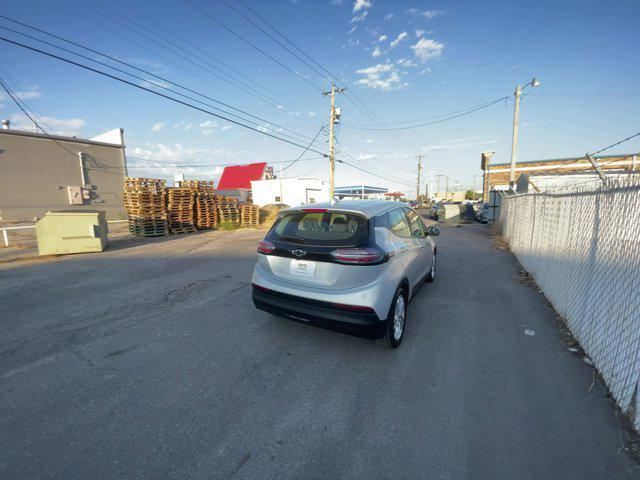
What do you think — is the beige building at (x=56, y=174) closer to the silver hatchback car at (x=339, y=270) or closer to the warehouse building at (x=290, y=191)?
the warehouse building at (x=290, y=191)

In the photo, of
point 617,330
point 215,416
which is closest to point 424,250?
point 617,330

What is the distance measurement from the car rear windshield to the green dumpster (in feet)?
29.9

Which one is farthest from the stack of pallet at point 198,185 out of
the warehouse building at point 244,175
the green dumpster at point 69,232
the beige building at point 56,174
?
the warehouse building at point 244,175

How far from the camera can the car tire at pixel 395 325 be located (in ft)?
10.5

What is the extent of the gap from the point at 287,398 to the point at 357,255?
151 centimetres

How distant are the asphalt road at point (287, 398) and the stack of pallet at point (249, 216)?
13.6 m

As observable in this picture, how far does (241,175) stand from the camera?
164 ft

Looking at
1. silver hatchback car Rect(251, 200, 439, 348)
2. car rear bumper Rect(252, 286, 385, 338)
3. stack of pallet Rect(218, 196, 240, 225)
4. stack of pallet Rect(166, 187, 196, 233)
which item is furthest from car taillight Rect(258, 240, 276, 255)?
stack of pallet Rect(218, 196, 240, 225)

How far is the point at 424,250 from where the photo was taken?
4.81 m

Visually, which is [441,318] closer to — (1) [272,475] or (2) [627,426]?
(2) [627,426]

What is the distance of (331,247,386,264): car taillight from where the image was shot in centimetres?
298

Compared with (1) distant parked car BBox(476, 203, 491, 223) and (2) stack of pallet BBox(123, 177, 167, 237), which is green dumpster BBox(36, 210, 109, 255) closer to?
(2) stack of pallet BBox(123, 177, 167, 237)

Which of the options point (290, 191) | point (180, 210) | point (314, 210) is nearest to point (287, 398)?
point (314, 210)

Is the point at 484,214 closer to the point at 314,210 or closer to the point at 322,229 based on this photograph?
the point at 314,210
